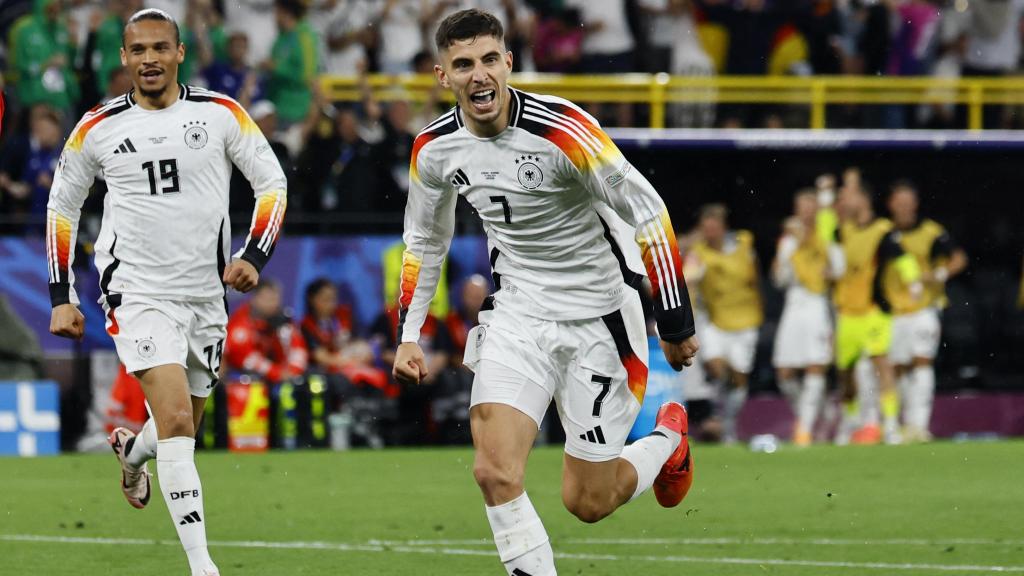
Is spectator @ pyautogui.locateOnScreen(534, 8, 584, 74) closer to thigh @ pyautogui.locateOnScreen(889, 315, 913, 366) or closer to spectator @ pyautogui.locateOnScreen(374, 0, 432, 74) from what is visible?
spectator @ pyautogui.locateOnScreen(374, 0, 432, 74)

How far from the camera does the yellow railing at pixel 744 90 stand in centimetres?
1805

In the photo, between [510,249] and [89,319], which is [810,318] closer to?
[89,319]

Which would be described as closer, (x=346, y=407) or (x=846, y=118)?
(x=346, y=407)

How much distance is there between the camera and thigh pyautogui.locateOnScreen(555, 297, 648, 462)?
7.05 meters

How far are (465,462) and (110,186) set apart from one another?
21.4 ft

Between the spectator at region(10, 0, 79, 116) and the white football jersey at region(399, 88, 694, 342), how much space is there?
10.2 meters

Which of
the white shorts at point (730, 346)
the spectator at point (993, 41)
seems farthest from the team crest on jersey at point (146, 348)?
the spectator at point (993, 41)

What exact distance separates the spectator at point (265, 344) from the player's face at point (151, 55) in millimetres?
7225

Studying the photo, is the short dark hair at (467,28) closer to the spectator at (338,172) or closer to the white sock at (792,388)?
the spectator at (338,172)

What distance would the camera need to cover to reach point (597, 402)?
7074mm

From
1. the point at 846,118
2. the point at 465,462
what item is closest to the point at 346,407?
the point at 465,462

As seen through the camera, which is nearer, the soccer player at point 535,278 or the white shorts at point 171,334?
the soccer player at point 535,278

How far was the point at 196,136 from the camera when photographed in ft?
27.4

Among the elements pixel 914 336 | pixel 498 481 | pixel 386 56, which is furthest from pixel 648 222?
pixel 386 56
